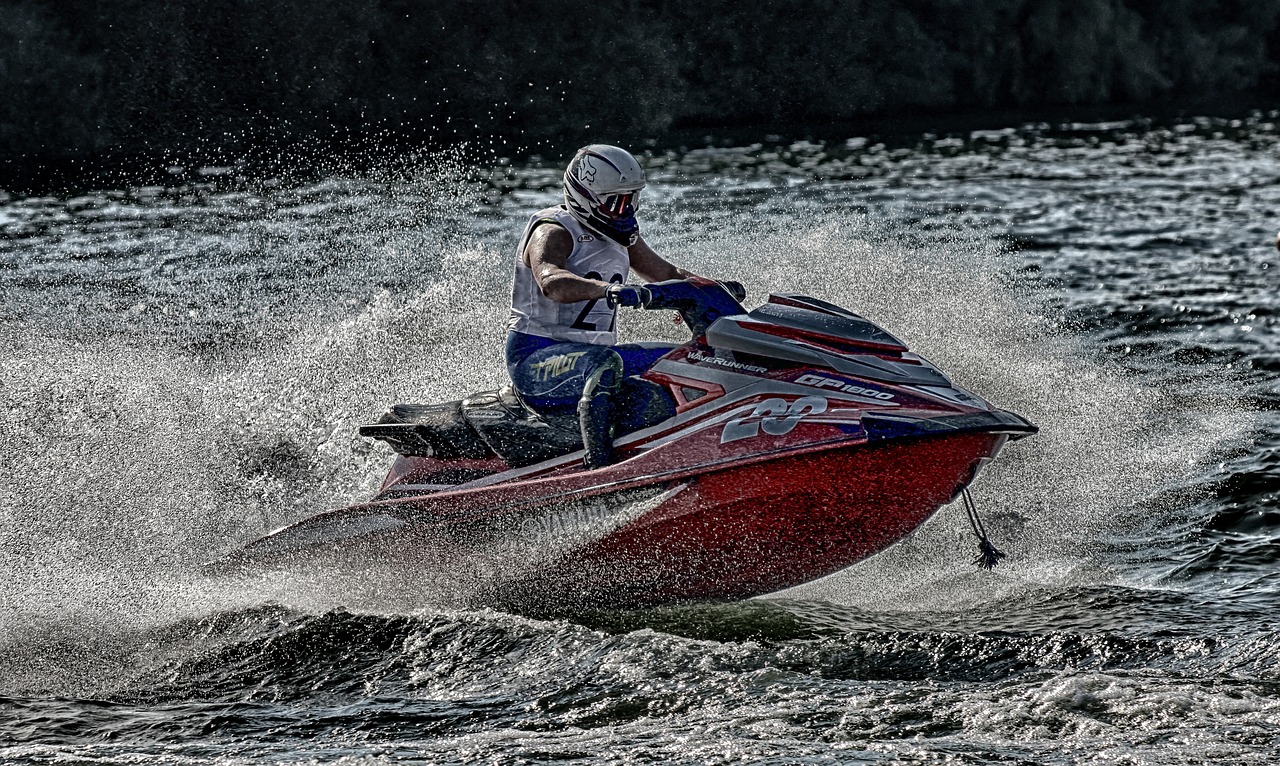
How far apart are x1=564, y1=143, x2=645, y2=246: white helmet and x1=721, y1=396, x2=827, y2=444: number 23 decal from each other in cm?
113

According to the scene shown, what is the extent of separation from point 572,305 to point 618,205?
1.69 ft

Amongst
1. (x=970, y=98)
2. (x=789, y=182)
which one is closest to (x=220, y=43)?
(x=789, y=182)

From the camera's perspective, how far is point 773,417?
224 inches

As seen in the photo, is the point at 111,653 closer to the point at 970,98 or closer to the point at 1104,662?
the point at 1104,662

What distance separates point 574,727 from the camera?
5.25 meters

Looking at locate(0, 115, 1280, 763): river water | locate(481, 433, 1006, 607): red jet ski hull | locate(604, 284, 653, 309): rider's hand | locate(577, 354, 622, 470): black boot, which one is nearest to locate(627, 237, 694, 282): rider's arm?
locate(577, 354, 622, 470): black boot

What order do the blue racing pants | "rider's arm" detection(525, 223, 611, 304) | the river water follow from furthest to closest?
the blue racing pants < "rider's arm" detection(525, 223, 611, 304) < the river water

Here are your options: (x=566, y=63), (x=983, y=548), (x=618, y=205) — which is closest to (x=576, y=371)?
(x=618, y=205)

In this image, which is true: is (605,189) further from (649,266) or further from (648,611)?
(648,611)

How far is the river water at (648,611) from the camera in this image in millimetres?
5191

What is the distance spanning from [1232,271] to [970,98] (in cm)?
2464

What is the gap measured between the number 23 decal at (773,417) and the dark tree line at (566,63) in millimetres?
26262

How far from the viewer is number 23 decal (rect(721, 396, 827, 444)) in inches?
222

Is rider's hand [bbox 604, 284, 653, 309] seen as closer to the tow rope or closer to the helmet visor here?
the helmet visor
